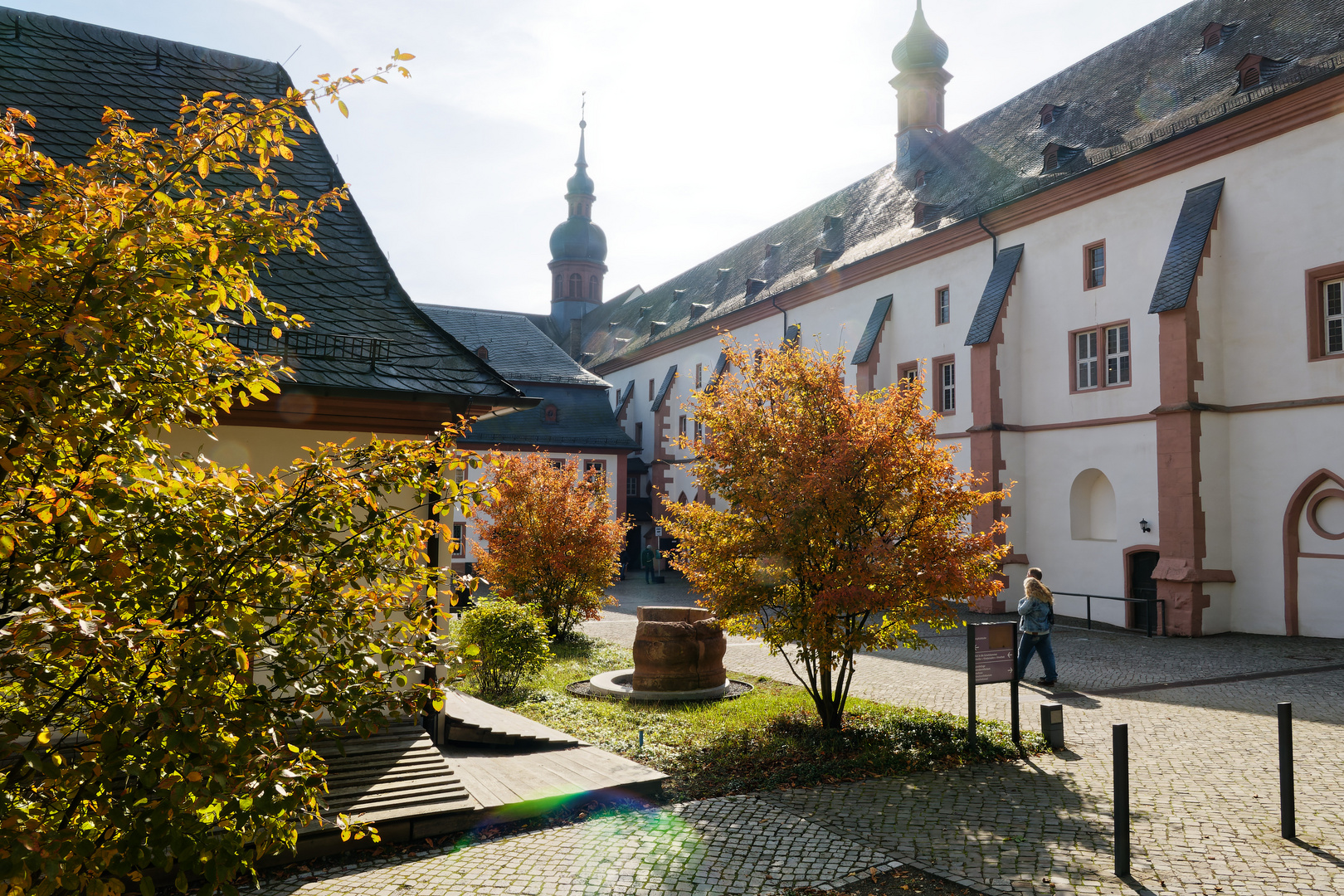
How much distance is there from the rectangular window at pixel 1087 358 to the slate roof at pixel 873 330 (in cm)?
691

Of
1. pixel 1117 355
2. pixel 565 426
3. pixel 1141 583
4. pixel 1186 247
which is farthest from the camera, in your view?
pixel 565 426

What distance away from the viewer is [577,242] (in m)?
60.1

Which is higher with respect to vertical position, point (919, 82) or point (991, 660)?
point (919, 82)

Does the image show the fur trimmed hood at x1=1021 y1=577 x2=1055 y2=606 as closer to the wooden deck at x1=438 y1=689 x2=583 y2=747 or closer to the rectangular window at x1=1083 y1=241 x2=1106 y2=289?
the wooden deck at x1=438 y1=689 x2=583 y2=747

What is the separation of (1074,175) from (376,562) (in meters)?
21.8

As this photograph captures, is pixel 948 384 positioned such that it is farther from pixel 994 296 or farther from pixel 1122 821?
pixel 1122 821

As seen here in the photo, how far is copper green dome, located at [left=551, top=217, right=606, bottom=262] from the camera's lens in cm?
6000

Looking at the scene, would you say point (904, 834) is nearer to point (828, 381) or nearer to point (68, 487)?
point (828, 381)

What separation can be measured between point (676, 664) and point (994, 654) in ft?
13.6

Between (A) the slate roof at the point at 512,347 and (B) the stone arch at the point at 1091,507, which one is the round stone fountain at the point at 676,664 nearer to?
(B) the stone arch at the point at 1091,507

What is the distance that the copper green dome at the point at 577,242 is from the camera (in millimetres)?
60000

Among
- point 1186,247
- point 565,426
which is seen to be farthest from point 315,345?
point 565,426

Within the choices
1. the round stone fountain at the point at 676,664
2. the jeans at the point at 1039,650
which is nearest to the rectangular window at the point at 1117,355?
the jeans at the point at 1039,650

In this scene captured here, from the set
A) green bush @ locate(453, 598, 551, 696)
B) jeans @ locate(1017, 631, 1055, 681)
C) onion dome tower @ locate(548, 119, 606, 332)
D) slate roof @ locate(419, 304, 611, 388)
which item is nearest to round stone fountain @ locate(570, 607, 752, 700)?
green bush @ locate(453, 598, 551, 696)
